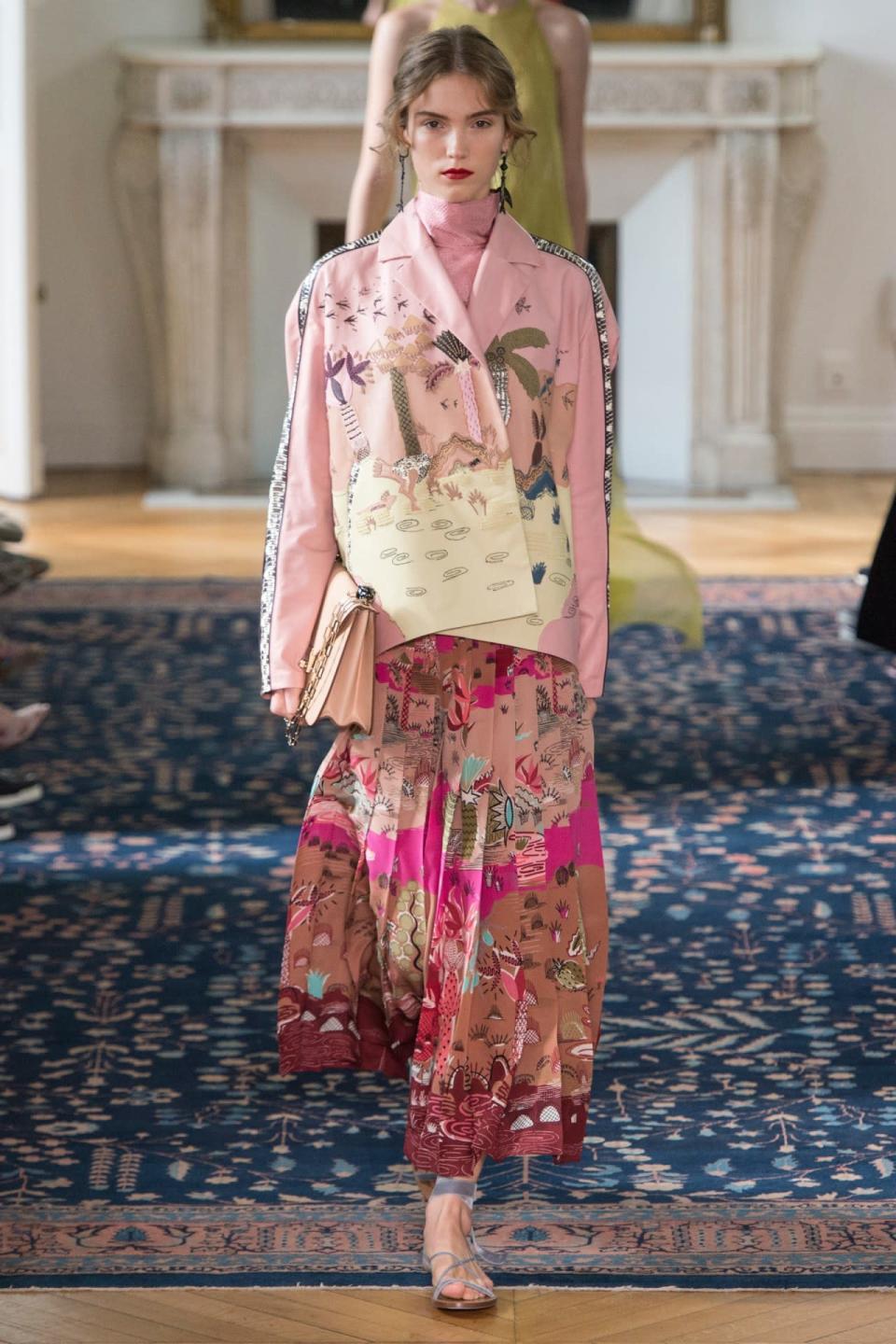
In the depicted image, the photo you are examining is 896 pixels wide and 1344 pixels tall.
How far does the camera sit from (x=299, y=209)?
8.46 m

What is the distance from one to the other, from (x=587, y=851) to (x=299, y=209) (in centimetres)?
653

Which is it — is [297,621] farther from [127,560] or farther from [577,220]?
[127,560]

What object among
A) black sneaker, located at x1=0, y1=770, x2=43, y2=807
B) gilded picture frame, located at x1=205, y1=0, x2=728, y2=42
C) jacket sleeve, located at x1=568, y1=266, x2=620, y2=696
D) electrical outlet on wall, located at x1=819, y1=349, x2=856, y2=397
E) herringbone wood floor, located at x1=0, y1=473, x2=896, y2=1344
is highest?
gilded picture frame, located at x1=205, y1=0, x2=728, y2=42

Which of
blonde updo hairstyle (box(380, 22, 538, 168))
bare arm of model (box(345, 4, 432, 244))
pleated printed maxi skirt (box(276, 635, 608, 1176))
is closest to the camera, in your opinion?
blonde updo hairstyle (box(380, 22, 538, 168))

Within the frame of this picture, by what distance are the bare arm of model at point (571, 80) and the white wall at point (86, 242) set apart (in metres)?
4.92

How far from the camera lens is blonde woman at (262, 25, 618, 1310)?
2.18 m

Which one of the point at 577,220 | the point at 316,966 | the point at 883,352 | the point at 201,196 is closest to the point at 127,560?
the point at 201,196

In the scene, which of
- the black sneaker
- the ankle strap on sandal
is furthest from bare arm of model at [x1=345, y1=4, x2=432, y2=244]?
the ankle strap on sandal

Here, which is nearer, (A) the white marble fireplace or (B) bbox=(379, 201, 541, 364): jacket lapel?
(B) bbox=(379, 201, 541, 364): jacket lapel

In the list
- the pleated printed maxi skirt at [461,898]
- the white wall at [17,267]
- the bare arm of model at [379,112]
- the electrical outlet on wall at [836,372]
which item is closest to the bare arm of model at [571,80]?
the bare arm of model at [379,112]

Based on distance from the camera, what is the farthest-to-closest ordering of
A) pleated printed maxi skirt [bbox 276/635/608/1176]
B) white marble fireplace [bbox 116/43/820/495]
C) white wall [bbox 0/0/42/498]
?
white marble fireplace [bbox 116/43/820/495], white wall [bbox 0/0/42/498], pleated printed maxi skirt [bbox 276/635/608/1176]

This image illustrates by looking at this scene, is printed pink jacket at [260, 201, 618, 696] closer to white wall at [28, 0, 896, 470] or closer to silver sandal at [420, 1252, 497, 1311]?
silver sandal at [420, 1252, 497, 1311]

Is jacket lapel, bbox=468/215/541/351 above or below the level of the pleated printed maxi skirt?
above

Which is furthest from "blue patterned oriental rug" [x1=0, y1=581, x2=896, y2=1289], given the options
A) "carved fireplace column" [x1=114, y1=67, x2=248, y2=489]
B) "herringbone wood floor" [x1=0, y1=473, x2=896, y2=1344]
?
"carved fireplace column" [x1=114, y1=67, x2=248, y2=489]
